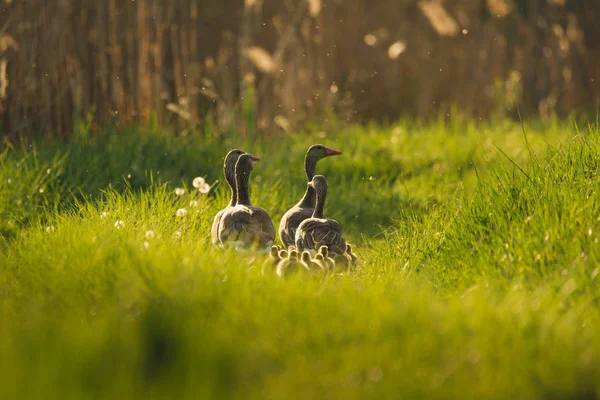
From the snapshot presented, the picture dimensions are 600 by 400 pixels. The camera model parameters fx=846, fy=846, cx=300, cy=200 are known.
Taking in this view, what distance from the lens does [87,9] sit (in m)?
8.51

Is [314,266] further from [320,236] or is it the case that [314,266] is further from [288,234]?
[288,234]

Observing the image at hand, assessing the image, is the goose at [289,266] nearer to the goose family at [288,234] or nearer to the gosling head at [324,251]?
the goose family at [288,234]

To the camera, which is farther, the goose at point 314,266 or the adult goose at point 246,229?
the adult goose at point 246,229

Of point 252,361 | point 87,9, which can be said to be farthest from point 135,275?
point 87,9

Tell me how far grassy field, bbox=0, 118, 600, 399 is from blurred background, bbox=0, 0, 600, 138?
7.59 ft

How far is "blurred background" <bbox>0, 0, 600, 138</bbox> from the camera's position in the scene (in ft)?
27.4

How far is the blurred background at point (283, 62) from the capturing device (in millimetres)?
8359

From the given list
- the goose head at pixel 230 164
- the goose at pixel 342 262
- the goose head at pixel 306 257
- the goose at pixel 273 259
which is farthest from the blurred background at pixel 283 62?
the goose head at pixel 306 257

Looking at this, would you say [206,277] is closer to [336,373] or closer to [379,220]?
[336,373]

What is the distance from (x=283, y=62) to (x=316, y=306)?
7.10 meters

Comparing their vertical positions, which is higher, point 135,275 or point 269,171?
point 135,275

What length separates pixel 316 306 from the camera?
3.69m

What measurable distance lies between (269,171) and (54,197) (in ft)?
6.93

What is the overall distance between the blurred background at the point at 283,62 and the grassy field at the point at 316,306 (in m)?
2.31
